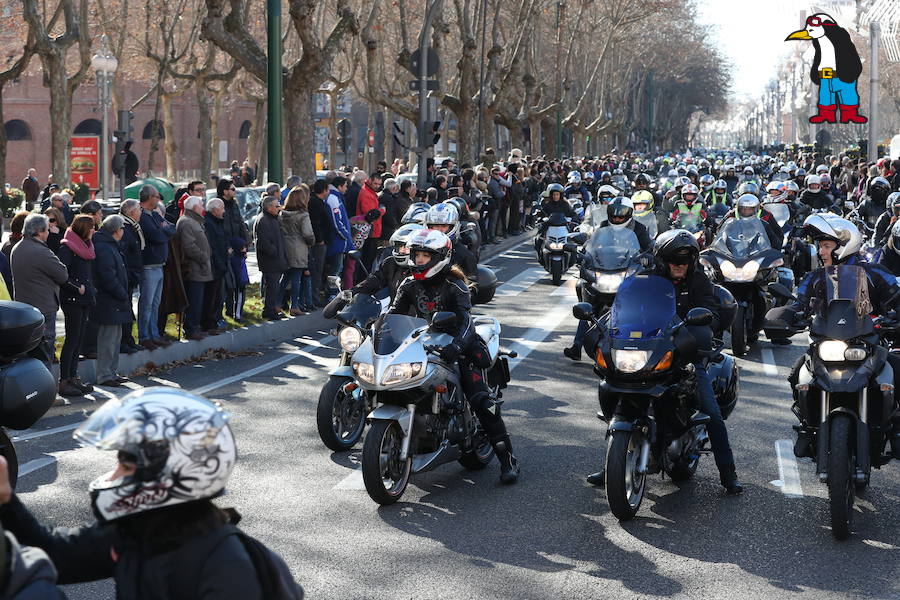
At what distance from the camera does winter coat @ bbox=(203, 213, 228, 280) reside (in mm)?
14898

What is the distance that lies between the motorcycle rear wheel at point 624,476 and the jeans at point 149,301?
7.08 m

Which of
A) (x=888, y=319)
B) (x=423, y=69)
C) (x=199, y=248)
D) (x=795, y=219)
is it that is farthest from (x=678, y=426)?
(x=423, y=69)

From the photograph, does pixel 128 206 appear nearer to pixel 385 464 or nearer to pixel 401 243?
pixel 401 243

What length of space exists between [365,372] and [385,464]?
532 millimetres

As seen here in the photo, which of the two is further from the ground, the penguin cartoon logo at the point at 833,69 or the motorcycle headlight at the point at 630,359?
the penguin cartoon logo at the point at 833,69

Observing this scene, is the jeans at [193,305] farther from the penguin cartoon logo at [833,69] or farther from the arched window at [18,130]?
the arched window at [18,130]

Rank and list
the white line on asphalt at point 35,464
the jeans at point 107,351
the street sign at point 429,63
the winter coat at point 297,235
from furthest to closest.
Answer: the street sign at point 429,63 < the winter coat at point 297,235 < the jeans at point 107,351 < the white line on asphalt at point 35,464

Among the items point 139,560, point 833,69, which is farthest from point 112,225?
point 833,69

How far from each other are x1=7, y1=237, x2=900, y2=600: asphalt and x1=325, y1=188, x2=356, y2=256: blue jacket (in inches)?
259

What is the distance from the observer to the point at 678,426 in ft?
26.1

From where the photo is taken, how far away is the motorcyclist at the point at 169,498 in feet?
10.5

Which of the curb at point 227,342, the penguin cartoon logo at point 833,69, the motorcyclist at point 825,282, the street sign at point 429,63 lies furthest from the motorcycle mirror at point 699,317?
the penguin cartoon logo at point 833,69

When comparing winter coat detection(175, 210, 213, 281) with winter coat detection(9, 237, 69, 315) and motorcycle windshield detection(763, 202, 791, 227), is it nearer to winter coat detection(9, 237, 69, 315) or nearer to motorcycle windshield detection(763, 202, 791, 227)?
winter coat detection(9, 237, 69, 315)

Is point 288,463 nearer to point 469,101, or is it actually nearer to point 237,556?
point 237,556
